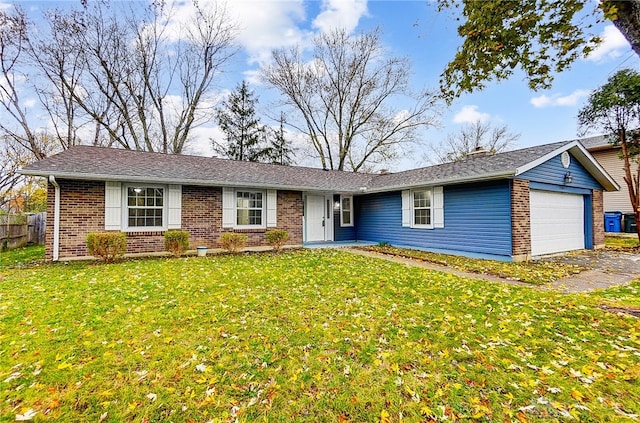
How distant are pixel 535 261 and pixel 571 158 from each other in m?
4.59

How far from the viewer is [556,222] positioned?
10.2 meters

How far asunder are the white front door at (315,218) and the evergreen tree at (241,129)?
39.5 ft

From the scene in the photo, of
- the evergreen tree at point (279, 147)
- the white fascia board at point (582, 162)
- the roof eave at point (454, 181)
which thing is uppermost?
the evergreen tree at point (279, 147)

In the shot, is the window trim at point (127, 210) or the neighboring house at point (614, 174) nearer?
the window trim at point (127, 210)

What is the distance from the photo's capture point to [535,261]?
28.6 feet

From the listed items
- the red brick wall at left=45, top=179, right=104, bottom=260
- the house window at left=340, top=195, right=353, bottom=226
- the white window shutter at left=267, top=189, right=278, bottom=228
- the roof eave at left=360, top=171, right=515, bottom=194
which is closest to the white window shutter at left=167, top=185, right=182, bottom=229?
the red brick wall at left=45, top=179, right=104, bottom=260

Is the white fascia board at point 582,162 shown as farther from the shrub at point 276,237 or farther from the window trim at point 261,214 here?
the window trim at point 261,214

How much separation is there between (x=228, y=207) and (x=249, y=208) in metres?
0.82

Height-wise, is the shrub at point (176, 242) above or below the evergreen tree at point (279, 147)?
below

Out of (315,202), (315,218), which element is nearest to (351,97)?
(315,202)

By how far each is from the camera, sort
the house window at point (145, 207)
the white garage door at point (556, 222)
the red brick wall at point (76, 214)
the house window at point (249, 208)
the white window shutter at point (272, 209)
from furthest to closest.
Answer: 1. the white window shutter at point (272, 209)
2. the house window at point (249, 208)
3. the white garage door at point (556, 222)
4. the house window at point (145, 207)
5. the red brick wall at point (76, 214)

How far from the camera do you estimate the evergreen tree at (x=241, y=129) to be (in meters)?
22.8

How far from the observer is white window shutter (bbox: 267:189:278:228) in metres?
11.2

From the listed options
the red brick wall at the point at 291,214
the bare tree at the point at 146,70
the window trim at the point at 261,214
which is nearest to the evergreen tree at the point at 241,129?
the bare tree at the point at 146,70
